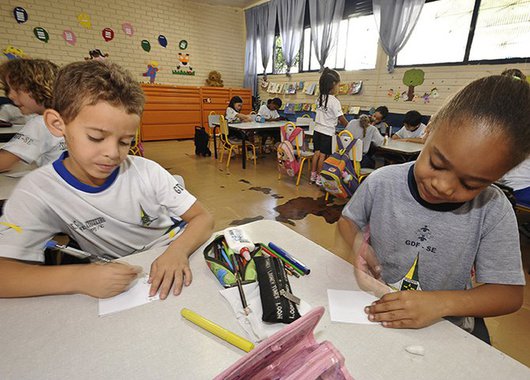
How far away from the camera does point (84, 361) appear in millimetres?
459

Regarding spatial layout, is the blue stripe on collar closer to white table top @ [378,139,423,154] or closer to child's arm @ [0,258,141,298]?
child's arm @ [0,258,141,298]

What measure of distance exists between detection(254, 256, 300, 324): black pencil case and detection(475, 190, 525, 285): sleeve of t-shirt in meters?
0.50

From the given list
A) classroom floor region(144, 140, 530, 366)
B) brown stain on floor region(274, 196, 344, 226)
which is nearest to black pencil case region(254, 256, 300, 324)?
classroom floor region(144, 140, 530, 366)

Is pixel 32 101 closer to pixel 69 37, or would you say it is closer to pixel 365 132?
pixel 365 132

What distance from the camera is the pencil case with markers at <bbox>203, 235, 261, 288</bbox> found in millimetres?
657

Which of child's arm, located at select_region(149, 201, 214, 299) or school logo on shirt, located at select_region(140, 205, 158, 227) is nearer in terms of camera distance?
child's arm, located at select_region(149, 201, 214, 299)

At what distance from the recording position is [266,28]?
7.36m

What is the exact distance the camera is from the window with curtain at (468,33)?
3.56 metres

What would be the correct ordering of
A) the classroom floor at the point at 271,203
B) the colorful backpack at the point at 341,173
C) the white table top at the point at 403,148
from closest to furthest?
the classroom floor at the point at 271,203
the colorful backpack at the point at 341,173
the white table top at the point at 403,148

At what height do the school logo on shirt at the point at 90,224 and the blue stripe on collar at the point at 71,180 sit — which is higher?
the blue stripe on collar at the point at 71,180

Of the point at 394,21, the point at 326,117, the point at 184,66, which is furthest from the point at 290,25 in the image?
the point at 326,117

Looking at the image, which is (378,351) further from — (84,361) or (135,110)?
(135,110)

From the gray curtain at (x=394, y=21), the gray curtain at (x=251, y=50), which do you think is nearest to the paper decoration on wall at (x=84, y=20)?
the gray curtain at (x=251, y=50)

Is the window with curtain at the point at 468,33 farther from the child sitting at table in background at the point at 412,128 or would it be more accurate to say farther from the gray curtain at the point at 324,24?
the gray curtain at the point at 324,24
